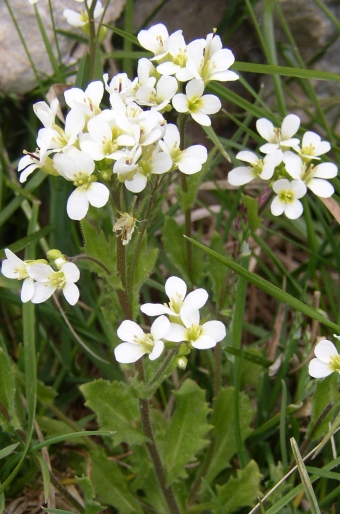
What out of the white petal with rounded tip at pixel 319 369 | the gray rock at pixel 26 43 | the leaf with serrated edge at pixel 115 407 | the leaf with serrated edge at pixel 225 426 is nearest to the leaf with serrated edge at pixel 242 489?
the leaf with serrated edge at pixel 225 426

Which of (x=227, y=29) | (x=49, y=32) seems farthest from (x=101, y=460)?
(x=227, y=29)

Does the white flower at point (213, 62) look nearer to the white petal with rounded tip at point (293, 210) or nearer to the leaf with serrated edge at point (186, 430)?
the white petal with rounded tip at point (293, 210)

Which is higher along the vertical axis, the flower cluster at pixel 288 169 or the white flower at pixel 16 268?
the flower cluster at pixel 288 169

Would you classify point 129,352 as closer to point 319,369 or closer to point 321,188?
point 319,369

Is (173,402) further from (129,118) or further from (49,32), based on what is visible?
(49,32)

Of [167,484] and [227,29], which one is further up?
[227,29]

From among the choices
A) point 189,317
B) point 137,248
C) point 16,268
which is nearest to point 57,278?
point 16,268

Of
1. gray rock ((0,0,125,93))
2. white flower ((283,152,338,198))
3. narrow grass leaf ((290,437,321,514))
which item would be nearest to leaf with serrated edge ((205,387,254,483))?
narrow grass leaf ((290,437,321,514))
